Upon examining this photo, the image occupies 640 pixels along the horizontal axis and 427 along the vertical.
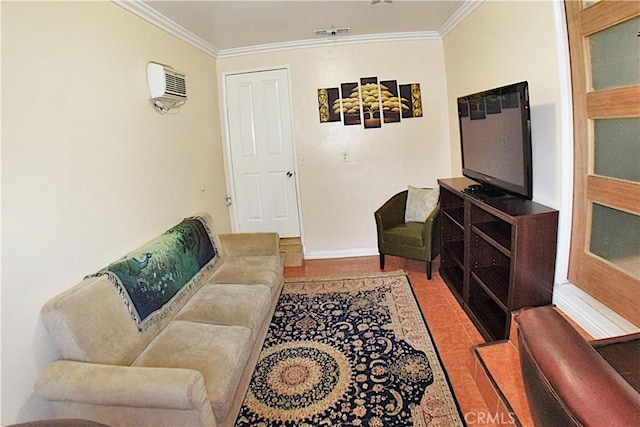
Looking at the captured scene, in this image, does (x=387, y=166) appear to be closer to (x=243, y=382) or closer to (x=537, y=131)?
(x=537, y=131)

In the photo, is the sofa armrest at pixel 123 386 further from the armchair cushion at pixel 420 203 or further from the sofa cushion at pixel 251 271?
the armchair cushion at pixel 420 203

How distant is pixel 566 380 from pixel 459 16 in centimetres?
353

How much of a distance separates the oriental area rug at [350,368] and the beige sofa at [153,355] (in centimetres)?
17

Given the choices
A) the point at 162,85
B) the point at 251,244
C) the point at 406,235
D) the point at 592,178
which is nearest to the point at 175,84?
the point at 162,85

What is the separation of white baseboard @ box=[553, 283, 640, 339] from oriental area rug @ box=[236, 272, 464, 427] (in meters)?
0.79

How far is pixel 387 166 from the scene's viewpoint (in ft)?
14.1

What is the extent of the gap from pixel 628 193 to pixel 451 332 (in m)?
1.38

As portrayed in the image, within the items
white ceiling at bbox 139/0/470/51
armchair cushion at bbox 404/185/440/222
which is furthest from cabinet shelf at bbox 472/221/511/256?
white ceiling at bbox 139/0/470/51

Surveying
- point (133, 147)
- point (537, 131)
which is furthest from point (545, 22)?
point (133, 147)

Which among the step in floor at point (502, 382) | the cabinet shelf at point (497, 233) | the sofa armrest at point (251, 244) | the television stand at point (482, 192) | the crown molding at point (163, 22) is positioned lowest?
the step in floor at point (502, 382)

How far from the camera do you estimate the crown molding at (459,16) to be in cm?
305

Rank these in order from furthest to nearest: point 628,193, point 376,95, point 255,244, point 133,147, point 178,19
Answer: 1. point 376,95
2. point 255,244
3. point 178,19
4. point 133,147
5. point 628,193

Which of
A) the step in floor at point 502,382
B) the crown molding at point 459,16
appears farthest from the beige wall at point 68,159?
the crown molding at point 459,16

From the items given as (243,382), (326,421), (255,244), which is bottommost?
(326,421)
